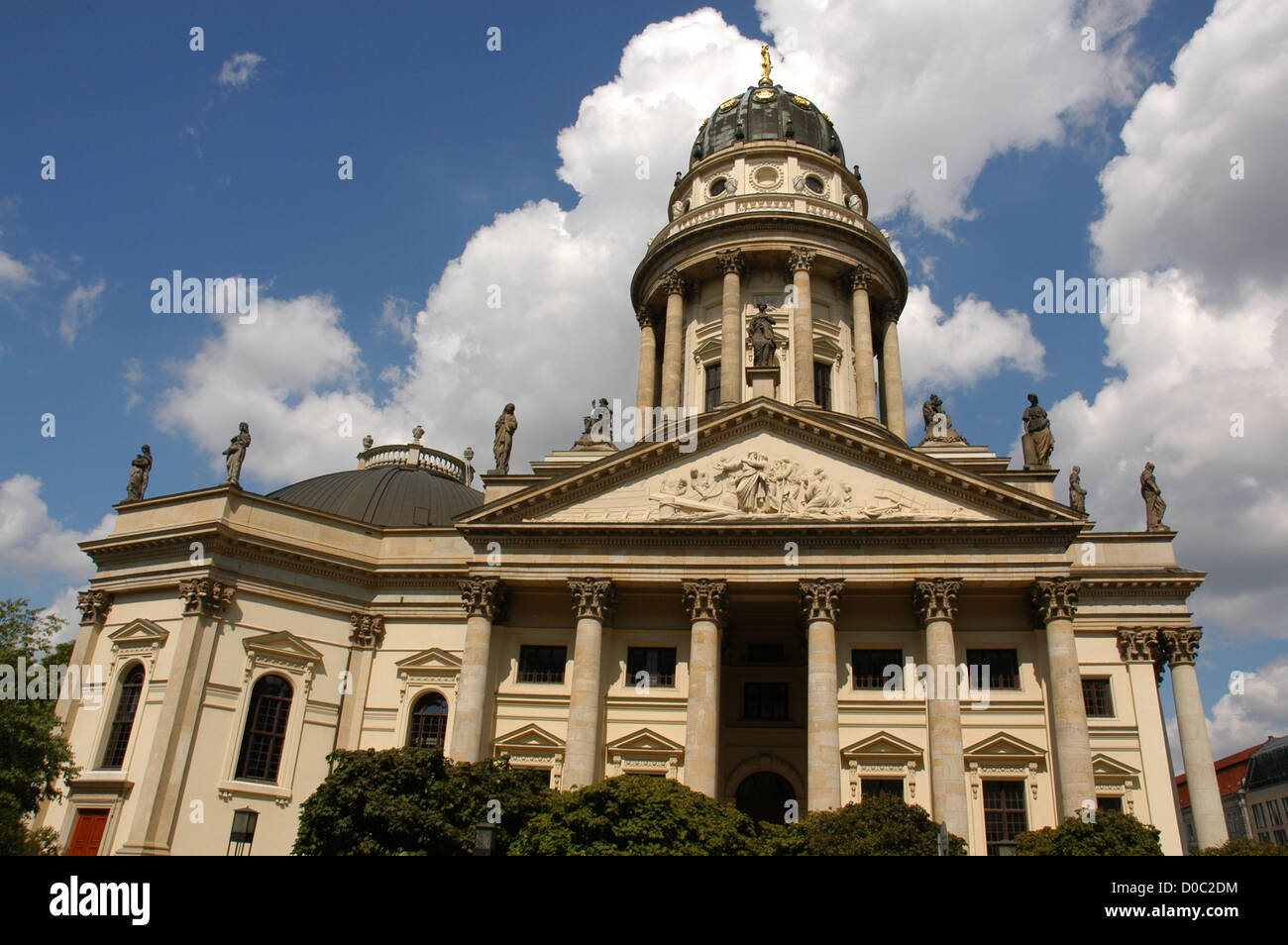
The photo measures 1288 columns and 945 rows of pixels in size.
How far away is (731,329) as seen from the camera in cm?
4506

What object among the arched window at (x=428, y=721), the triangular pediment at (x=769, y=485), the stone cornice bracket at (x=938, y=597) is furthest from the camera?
the arched window at (x=428, y=721)

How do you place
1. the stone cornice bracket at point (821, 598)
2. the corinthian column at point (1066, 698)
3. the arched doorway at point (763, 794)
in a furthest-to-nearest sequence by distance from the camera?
the arched doorway at point (763, 794), the stone cornice bracket at point (821, 598), the corinthian column at point (1066, 698)

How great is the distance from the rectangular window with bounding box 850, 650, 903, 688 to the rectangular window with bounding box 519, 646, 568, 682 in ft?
33.1

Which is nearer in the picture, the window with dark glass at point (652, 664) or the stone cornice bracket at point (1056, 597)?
the stone cornice bracket at point (1056, 597)

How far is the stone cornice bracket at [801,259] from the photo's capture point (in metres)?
46.2

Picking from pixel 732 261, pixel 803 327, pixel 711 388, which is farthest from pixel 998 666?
pixel 732 261

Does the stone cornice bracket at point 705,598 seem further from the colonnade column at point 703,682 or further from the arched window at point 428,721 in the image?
the arched window at point 428,721

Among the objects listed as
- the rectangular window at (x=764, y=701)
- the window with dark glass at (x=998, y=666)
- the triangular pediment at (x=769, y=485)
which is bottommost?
the rectangular window at (x=764, y=701)

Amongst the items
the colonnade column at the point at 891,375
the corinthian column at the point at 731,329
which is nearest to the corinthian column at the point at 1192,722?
the colonnade column at the point at 891,375

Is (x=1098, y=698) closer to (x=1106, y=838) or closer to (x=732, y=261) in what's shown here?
(x=1106, y=838)

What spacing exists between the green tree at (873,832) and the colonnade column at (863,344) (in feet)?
76.3
